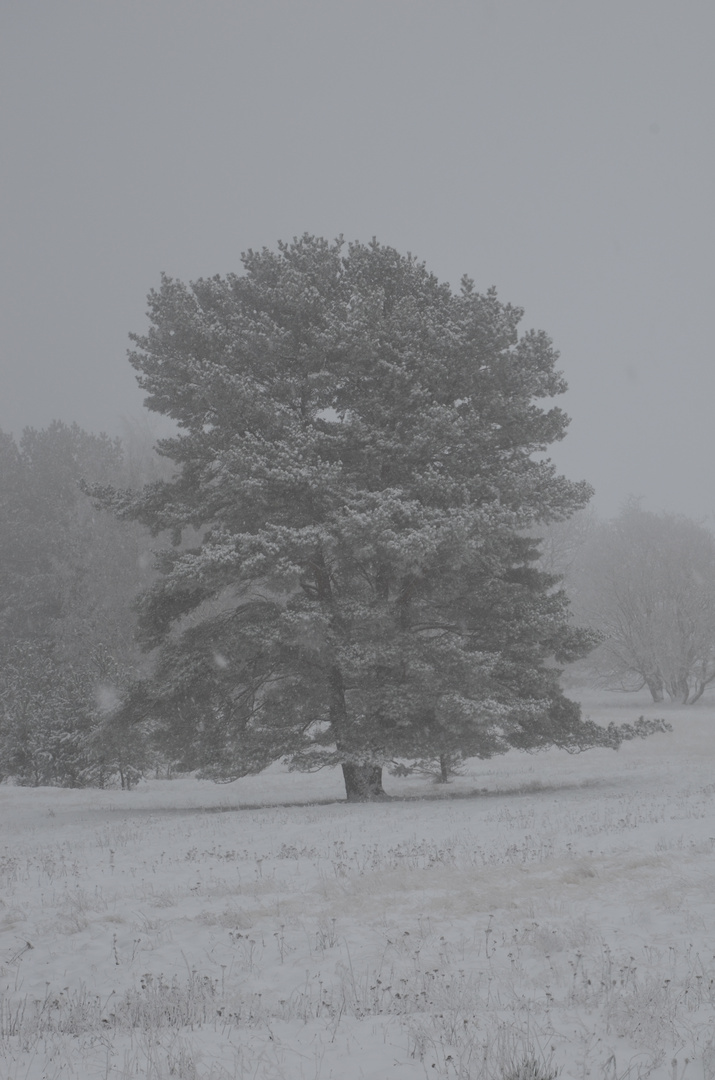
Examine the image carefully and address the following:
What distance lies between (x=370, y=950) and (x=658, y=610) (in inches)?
1800

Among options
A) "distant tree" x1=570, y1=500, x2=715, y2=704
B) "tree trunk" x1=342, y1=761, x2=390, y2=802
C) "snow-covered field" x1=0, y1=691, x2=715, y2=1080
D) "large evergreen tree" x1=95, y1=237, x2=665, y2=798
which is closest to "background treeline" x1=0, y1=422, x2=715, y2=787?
"distant tree" x1=570, y1=500, x2=715, y2=704

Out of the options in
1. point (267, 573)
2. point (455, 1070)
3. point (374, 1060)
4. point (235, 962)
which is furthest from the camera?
point (267, 573)

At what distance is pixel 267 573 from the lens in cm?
1611

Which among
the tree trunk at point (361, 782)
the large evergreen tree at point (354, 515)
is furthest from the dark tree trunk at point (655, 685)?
the tree trunk at point (361, 782)

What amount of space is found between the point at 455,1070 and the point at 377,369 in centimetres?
1515

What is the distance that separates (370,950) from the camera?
247 inches

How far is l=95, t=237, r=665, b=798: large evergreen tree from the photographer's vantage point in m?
16.0

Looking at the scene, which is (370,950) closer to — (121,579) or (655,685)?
(121,579)

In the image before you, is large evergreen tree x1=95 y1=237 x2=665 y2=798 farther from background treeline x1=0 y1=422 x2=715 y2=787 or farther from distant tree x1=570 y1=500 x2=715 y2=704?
distant tree x1=570 y1=500 x2=715 y2=704

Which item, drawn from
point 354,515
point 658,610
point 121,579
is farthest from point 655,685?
point 354,515

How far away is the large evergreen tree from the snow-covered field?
375 centimetres

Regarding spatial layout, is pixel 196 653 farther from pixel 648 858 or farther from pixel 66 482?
pixel 66 482

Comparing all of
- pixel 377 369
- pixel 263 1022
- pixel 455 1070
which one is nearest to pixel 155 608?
pixel 377 369

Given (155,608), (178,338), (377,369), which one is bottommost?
(155,608)
